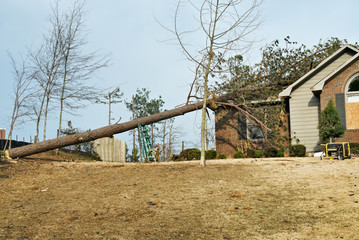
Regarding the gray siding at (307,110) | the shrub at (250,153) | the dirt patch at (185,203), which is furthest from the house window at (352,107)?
the dirt patch at (185,203)

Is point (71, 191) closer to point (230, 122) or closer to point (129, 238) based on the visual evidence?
point (129, 238)

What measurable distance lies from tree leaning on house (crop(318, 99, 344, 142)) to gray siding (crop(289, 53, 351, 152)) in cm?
114

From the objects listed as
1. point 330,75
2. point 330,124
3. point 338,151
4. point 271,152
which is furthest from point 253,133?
point 338,151

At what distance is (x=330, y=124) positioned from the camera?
16.7 meters

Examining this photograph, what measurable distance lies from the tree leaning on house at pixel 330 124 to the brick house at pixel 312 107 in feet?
1.51

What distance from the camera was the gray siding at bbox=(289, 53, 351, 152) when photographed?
60.3ft

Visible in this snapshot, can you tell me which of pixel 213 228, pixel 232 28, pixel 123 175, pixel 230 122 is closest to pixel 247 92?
pixel 230 122

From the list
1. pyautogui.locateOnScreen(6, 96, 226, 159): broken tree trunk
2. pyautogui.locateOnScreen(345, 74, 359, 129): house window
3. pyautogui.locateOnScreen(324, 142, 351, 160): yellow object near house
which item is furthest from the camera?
pyautogui.locateOnScreen(345, 74, 359, 129): house window

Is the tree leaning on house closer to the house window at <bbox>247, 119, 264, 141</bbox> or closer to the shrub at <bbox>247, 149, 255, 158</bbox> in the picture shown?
the shrub at <bbox>247, 149, 255, 158</bbox>

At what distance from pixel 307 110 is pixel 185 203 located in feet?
42.9

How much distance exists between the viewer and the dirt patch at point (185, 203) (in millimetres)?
6074

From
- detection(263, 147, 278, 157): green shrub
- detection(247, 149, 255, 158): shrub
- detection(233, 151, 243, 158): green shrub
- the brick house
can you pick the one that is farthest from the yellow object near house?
detection(233, 151, 243, 158): green shrub

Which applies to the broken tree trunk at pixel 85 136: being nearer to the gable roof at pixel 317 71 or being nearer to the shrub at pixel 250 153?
the shrub at pixel 250 153

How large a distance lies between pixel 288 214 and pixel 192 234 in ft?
7.37
